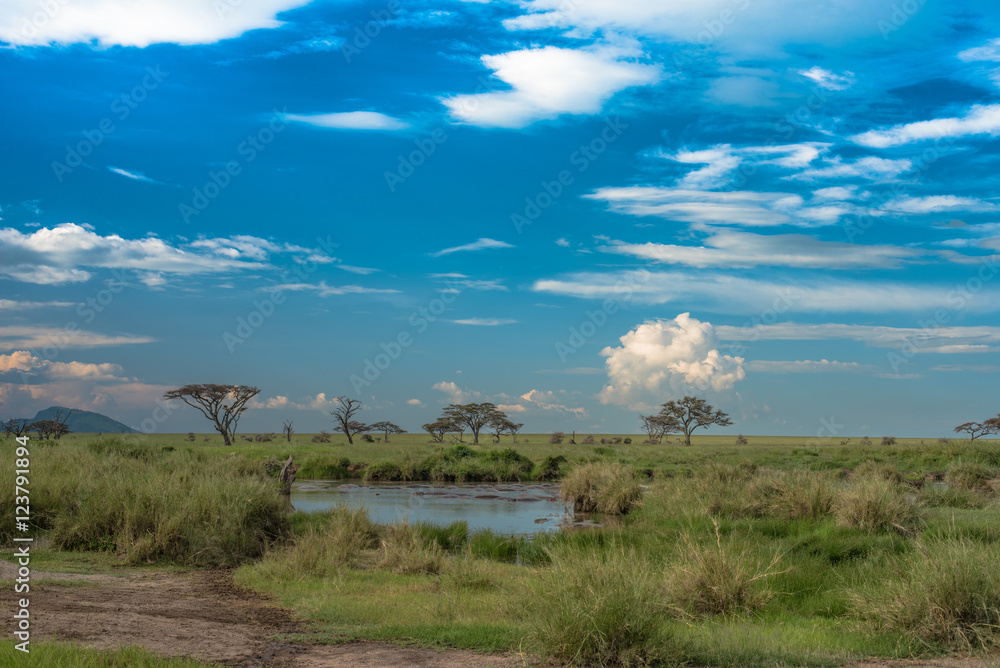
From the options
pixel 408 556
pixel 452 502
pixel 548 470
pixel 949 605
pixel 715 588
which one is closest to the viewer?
pixel 949 605

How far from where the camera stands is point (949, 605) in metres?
7.85

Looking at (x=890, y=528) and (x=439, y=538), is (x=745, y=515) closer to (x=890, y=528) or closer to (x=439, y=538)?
(x=890, y=528)

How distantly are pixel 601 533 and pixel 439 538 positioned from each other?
13.1 ft

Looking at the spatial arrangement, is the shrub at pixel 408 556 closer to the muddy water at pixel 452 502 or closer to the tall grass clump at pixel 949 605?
the muddy water at pixel 452 502

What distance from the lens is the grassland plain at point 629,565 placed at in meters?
7.24

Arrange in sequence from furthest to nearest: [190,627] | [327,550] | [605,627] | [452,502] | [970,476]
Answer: [970,476], [452,502], [327,550], [190,627], [605,627]

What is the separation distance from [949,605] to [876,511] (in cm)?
655

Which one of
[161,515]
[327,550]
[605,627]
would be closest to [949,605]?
[605,627]

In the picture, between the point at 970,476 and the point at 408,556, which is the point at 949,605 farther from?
the point at 970,476

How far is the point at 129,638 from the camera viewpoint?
723cm

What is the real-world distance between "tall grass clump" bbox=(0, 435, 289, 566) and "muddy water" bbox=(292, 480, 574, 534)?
2.75 meters

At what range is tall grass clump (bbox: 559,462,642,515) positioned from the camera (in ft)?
74.3

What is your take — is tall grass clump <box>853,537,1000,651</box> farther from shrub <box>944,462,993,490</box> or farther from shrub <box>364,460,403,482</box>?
shrub <box>364,460,403,482</box>

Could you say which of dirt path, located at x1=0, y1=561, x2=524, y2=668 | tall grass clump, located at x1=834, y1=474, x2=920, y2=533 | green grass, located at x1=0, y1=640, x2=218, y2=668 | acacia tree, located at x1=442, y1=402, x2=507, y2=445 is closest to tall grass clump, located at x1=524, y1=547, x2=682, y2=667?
dirt path, located at x1=0, y1=561, x2=524, y2=668
